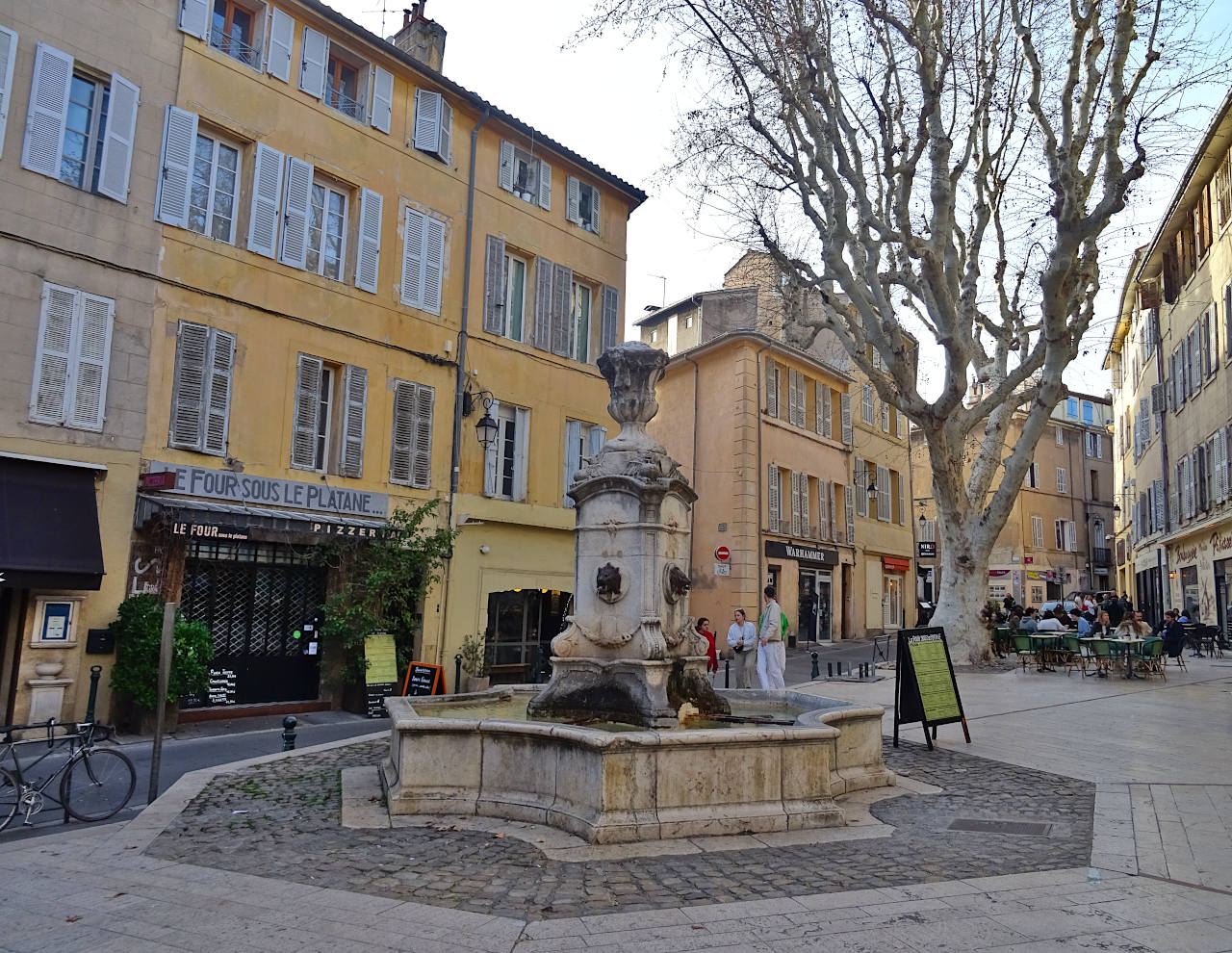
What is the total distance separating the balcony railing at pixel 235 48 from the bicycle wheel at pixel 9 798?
11135mm

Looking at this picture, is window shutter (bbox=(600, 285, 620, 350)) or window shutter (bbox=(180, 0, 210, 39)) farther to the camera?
window shutter (bbox=(600, 285, 620, 350))

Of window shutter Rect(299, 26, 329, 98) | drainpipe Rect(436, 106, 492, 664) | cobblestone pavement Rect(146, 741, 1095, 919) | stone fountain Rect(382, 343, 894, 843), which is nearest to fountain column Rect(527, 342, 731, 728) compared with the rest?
stone fountain Rect(382, 343, 894, 843)

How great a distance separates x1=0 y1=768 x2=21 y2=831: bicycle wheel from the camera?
632cm

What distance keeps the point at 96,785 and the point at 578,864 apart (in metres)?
4.00

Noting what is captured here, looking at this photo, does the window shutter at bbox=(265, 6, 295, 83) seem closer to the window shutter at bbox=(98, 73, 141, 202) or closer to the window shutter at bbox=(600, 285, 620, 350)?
the window shutter at bbox=(98, 73, 141, 202)

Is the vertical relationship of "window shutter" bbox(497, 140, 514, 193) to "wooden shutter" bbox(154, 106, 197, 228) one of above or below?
above

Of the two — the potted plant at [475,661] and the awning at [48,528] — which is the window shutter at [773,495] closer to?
the potted plant at [475,661]

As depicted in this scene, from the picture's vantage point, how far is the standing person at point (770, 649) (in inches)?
510

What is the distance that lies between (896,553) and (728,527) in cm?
972

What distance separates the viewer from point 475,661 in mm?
15898

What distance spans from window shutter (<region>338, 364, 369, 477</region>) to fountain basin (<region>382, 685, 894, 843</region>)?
8.17 m

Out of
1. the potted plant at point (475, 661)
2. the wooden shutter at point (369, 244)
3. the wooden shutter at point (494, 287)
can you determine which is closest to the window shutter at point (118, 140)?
the wooden shutter at point (369, 244)

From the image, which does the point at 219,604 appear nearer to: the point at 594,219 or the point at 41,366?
the point at 41,366

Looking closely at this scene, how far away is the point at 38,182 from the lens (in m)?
11.4
